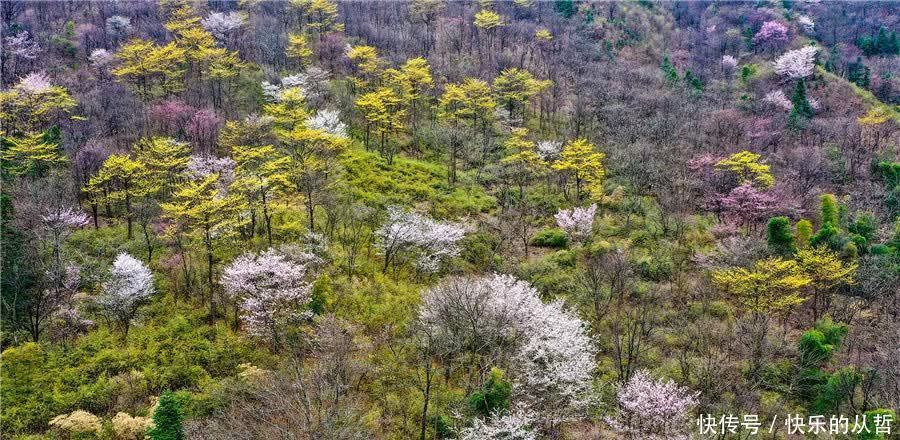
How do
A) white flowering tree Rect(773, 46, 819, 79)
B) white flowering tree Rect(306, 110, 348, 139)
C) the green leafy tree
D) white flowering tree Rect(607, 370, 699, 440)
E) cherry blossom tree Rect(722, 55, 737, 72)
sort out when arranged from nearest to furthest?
1. the green leafy tree
2. white flowering tree Rect(607, 370, 699, 440)
3. white flowering tree Rect(306, 110, 348, 139)
4. white flowering tree Rect(773, 46, 819, 79)
5. cherry blossom tree Rect(722, 55, 737, 72)

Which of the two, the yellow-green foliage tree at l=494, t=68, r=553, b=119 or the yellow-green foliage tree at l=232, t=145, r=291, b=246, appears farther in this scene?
the yellow-green foliage tree at l=494, t=68, r=553, b=119

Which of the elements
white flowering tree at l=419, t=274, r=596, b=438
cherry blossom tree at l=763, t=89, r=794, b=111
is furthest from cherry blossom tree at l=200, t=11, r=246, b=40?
cherry blossom tree at l=763, t=89, r=794, b=111

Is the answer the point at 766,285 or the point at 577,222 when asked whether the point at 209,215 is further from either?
the point at 766,285

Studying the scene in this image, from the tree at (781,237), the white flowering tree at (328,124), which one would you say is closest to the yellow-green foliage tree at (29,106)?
the white flowering tree at (328,124)

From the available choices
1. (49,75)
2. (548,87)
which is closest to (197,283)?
(49,75)

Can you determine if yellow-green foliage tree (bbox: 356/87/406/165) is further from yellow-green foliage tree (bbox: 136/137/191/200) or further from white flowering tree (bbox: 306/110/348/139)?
yellow-green foliage tree (bbox: 136/137/191/200)

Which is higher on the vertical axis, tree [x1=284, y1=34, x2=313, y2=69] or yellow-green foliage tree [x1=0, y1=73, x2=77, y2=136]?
tree [x1=284, y1=34, x2=313, y2=69]

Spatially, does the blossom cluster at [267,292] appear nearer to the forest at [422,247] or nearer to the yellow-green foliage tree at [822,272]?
the forest at [422,247]

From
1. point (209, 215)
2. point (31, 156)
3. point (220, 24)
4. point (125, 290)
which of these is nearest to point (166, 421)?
point (125, 290)
